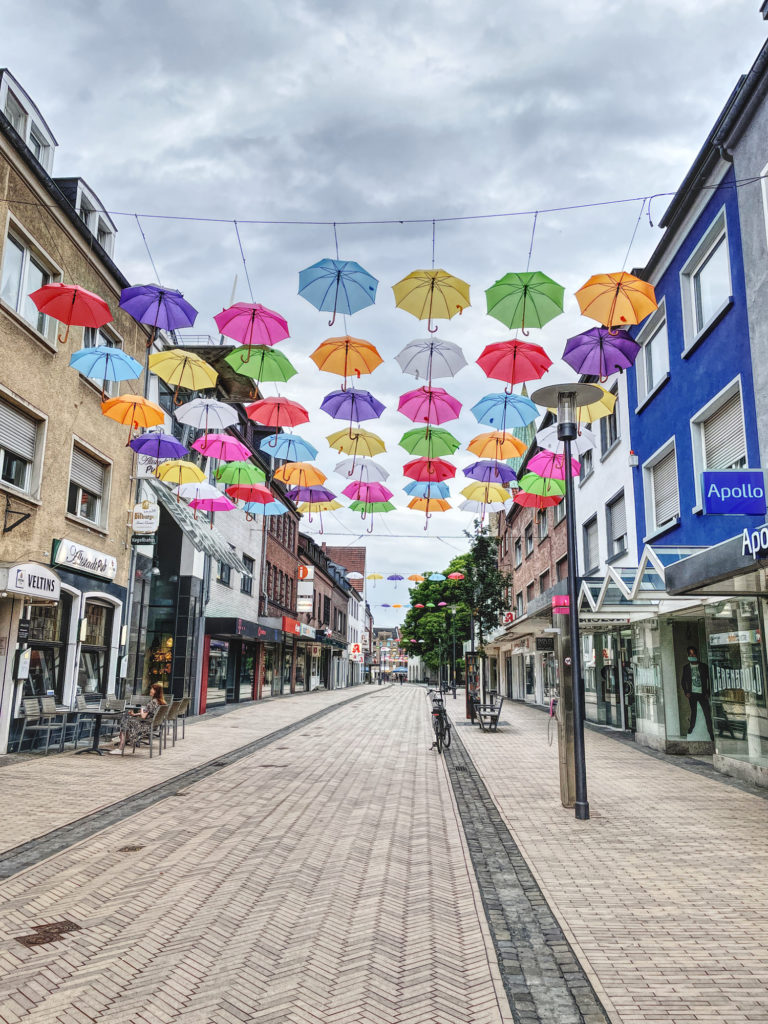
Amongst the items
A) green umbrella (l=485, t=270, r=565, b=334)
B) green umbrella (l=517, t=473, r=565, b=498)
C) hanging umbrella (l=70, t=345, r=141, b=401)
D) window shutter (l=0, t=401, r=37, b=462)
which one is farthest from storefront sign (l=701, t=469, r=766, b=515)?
window shutter (l=0, t=401, r=37, b=462)

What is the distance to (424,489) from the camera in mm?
14141

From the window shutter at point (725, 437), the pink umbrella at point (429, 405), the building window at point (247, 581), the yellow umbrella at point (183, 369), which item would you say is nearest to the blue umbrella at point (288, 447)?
the yellow umbrella at point (183, 369)

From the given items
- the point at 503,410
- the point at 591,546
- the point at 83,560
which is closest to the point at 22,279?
the point at 83,560

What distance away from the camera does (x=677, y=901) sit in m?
5.65

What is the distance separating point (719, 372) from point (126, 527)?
1266 centimetres

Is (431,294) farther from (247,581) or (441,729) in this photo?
(247,581)

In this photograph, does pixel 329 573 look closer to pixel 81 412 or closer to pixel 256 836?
pixel 81 412

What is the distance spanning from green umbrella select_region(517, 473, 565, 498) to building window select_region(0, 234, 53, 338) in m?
9.85

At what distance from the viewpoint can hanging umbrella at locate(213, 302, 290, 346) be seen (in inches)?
400

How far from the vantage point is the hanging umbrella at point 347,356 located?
10.8 metres

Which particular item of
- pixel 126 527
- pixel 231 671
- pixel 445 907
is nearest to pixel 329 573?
pixel 231 671

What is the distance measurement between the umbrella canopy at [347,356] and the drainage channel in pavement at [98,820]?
20.5 feet

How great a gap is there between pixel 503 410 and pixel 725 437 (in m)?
3.70

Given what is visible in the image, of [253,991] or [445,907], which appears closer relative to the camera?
[253,991]
